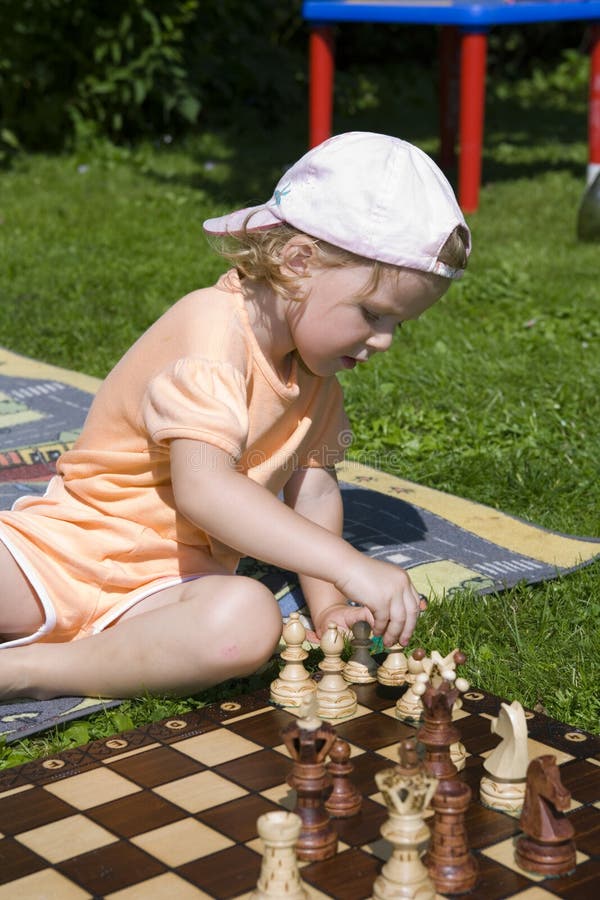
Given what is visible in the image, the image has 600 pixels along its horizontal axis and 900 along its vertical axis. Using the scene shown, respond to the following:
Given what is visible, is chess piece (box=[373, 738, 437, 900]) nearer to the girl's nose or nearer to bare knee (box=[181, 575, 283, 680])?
bare knee (box=[181, 575, 283, 680])

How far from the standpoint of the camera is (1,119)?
6191 millimetres

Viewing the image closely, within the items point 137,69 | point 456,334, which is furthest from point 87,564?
point 137,69

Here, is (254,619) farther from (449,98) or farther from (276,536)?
(449,98)

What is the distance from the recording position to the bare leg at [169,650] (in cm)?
182

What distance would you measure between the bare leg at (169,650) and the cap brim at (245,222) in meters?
0.51

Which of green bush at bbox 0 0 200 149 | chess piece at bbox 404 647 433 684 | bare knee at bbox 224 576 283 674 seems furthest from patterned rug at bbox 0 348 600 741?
green bush at bbox 0 0 200 149

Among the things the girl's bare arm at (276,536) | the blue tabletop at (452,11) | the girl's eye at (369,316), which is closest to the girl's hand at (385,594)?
the girl's bare arm at (276,536)

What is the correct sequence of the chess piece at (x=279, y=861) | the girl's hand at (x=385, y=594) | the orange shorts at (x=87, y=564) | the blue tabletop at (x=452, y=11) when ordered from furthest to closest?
the blue tabletop at (x=452, y=11), the orange shorts at (x=87, y=564), the girl's hand at (x=385, y=594), the chess piece at (x=279, y=861)

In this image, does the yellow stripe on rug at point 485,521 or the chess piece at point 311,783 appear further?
the yellow stripe on rug at point 485,521

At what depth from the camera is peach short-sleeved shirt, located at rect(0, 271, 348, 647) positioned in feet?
6.34

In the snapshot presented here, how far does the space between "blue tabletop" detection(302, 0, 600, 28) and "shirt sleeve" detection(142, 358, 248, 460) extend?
10.6 feet

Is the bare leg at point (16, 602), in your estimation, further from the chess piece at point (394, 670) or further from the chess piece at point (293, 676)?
the chess piece at point (394, 670)

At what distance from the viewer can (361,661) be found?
74.0 inches

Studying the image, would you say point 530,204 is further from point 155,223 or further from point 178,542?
point 178,542
